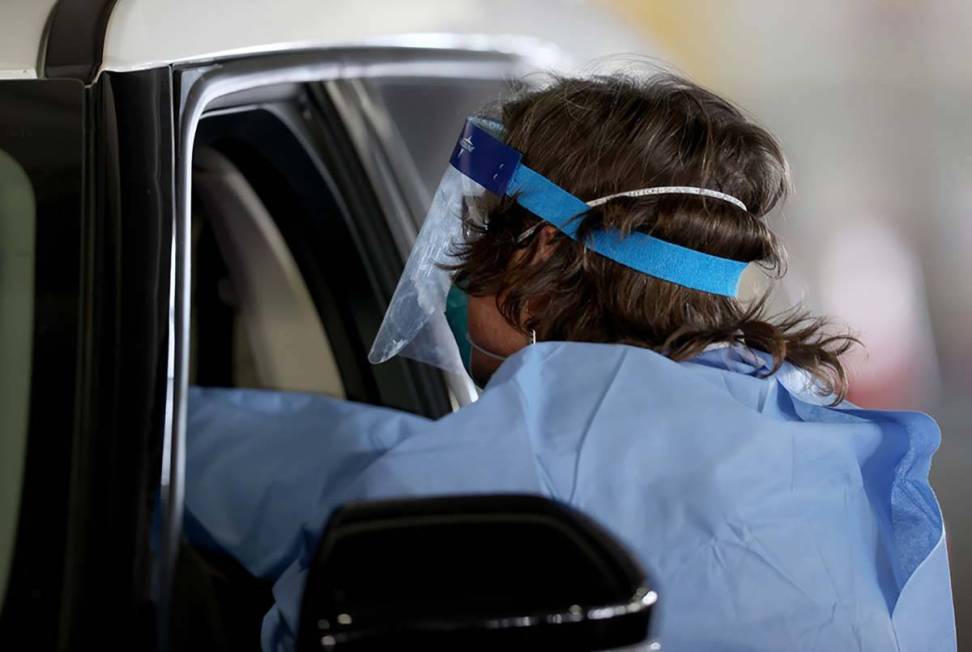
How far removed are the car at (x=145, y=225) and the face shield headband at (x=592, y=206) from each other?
0.31 metres

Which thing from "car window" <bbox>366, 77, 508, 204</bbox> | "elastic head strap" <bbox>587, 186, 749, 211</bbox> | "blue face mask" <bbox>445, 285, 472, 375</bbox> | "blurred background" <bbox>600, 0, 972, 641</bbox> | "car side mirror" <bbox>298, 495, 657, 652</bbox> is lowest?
"blurred background" <bbox>600, 0, 972, 641</bbox>

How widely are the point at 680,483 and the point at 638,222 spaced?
0.36 metres

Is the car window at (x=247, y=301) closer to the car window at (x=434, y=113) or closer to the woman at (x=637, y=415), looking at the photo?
the car window at (x=434, y=113)

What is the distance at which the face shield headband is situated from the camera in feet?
4.90

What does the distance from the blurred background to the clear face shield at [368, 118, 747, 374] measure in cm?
400

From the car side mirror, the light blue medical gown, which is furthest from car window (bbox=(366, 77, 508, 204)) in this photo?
the car side mirror

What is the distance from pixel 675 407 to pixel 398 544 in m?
0.51

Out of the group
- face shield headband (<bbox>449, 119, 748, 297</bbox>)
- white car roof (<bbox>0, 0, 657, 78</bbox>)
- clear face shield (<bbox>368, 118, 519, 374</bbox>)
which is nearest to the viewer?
white car roof (<bbox>0, 0, 657, 78</bbox>)

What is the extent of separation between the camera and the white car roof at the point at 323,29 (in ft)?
4.50

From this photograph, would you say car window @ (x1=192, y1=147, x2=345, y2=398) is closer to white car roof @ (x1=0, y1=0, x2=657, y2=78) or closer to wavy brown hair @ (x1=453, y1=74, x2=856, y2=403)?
white car roof @ (x1=0, y1=0, x2=657, y2=78)

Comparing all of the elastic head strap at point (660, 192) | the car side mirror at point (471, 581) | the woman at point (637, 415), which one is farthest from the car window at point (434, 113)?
the car side mirror at point (471, 581)

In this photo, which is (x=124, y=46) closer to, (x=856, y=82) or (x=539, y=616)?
(x=539, y=616)

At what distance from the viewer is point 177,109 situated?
133cm

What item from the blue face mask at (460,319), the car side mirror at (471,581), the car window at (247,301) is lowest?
the car window at (247,301)
